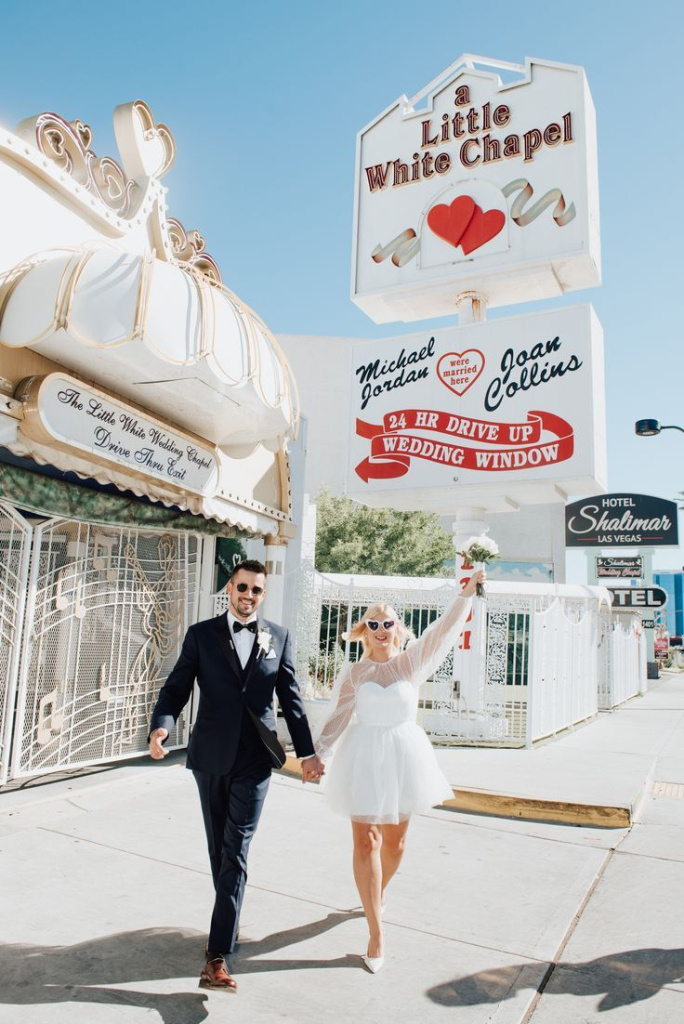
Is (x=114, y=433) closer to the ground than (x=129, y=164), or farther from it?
closer to the ground

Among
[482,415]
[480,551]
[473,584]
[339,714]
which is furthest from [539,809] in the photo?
[482,415]

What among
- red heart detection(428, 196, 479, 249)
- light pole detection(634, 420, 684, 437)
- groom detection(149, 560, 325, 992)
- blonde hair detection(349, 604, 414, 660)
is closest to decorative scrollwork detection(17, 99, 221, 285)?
blonde hair detection(349, 604, 414, 660)

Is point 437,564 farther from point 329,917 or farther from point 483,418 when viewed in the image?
point 329,917

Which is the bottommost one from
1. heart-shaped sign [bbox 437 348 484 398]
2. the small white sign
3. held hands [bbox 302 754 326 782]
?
held hands [bbox 302 754 326 782]

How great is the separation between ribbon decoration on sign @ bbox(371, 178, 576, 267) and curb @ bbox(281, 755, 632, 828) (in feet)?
27.1

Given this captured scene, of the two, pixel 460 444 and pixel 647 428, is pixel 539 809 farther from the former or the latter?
pixel 647 428

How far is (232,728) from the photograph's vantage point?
3555mm

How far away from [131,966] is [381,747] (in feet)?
5.05

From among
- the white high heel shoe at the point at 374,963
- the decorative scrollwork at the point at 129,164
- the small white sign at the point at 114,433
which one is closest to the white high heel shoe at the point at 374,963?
the white high heel shoe at the point at 374,963

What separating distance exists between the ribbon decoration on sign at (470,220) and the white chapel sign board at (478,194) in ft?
0.05

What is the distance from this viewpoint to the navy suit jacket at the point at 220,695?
11.7ft

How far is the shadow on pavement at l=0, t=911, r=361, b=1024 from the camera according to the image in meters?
3.15

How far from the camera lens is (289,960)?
11.7ft

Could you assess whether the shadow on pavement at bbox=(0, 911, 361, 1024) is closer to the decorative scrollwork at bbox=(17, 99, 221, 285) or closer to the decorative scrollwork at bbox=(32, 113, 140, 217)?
the decorative scrollwork at bbox=(17, 99, 221, 285)
